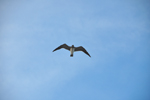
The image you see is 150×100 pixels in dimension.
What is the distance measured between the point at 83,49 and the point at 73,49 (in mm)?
2799

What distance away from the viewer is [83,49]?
3312cm

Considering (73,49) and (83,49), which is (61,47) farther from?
(83,49)

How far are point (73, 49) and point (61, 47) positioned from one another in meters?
3.25

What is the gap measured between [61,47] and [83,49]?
5.87 meters

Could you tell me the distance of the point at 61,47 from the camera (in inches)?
1288

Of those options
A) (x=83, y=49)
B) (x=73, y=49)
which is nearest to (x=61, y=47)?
(x=73, y=49)

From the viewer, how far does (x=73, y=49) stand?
106 feet
